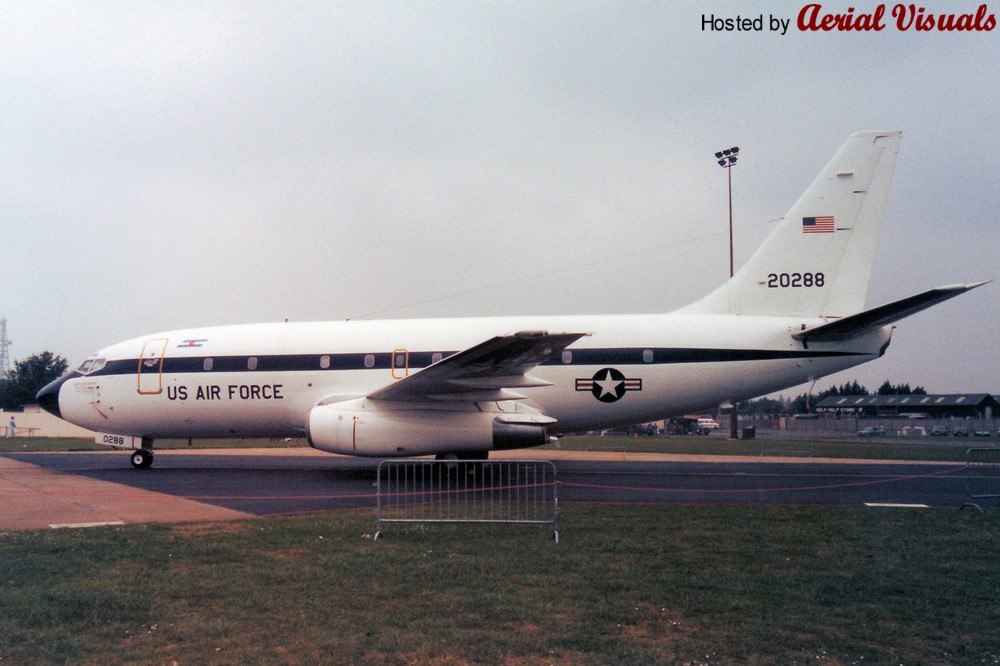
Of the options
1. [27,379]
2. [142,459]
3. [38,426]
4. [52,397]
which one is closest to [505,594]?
[142,459]

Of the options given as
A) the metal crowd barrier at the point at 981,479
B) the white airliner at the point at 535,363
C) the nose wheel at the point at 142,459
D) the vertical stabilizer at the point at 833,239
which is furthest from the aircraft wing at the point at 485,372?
the nose wheel at the point at 142,459

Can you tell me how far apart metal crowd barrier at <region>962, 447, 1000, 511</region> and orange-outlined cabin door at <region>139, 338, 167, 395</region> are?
1704cm

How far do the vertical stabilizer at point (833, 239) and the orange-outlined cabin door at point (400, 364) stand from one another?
7811 millimetres

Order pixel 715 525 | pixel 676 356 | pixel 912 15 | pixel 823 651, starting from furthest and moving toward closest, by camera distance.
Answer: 1. pixel 676 356
2. pixel 912 15
3. pixel 715 525
4. pixel 823 651

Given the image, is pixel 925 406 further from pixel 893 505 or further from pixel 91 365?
pixel 91 365

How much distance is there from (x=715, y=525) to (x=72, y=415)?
17.2 m

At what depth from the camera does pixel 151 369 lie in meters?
18.7

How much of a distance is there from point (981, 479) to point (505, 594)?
1485 cm

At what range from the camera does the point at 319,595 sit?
595 cm

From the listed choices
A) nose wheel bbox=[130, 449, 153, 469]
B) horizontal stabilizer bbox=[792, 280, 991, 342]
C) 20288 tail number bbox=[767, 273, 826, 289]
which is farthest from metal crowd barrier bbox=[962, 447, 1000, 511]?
nose wheel bbox=[130, 449, 153, 469]

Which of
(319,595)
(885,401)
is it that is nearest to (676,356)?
(319,595)

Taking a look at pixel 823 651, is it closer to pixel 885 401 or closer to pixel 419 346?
pixel 419 346

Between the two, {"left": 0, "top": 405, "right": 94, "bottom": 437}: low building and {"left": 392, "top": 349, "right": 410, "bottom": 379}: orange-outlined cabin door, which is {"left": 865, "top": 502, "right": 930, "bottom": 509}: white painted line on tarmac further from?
{"left": 0, "top": 405, "right": 94, "bottom": 437}: low building

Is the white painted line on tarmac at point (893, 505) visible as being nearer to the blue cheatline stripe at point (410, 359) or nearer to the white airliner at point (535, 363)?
the white airliner at point (535, 363)
